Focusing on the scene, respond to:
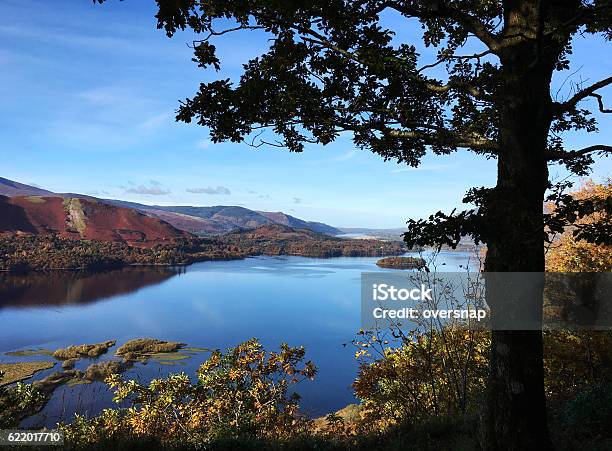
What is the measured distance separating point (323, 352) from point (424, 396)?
3570cm

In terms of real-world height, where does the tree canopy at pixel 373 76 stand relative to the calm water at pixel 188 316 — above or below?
above

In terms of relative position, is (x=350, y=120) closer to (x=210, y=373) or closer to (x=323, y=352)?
(x=210, y=373)

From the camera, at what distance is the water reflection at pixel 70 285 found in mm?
76375

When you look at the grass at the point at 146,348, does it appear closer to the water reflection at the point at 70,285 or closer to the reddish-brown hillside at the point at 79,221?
the water reflection at the point at 70,285

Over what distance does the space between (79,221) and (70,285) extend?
202 feet

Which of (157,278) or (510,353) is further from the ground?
(510,353)

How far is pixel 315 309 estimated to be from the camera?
216 feet

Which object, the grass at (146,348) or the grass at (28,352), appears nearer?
the grass at (146,348)

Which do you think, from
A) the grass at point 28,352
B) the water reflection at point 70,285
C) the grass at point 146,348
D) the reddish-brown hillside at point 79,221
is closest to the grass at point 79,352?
the grass at point 28,352

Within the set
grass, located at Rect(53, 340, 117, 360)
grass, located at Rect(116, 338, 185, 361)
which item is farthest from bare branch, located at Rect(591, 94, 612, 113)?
grass, located at Rect(53, 340, 117, 360)

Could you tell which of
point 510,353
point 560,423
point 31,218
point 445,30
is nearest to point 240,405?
point 560,423

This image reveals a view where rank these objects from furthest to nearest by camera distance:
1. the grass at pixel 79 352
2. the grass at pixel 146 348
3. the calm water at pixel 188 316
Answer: the grass at pixel 146 348, the grass at pixel 79 352, the calm water at pixel 188 316

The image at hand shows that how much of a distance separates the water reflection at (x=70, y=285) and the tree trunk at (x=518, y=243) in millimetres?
84529

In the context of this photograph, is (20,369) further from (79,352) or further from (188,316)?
(188,316)
